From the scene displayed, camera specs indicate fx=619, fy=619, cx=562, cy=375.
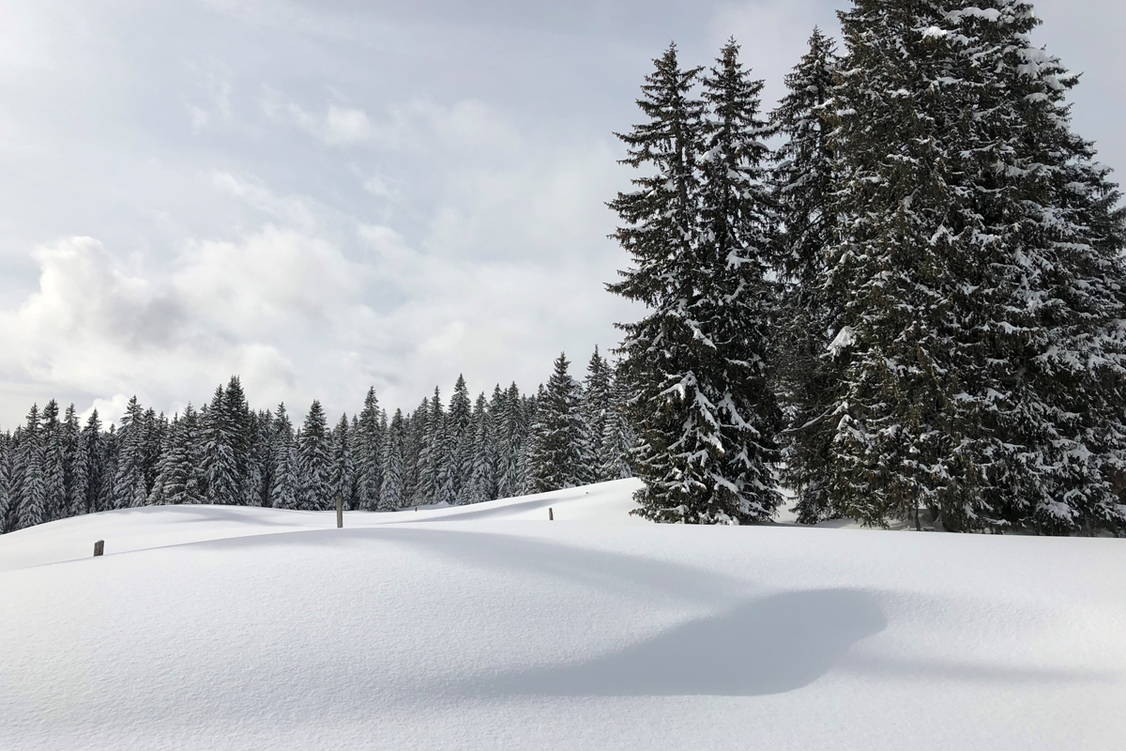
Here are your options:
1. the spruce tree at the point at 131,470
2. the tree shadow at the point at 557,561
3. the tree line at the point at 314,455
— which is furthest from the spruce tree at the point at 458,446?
the tree shadow at the point at 557,561

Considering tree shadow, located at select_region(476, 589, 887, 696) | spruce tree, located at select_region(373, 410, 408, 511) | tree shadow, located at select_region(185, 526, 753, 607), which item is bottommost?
tree shadow, located at select_region(476, 589, 887, 696)

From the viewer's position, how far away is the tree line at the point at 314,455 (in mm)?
53781

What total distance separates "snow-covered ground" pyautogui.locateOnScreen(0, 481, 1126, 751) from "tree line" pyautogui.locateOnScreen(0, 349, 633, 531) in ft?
141

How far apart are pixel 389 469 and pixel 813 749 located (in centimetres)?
8321

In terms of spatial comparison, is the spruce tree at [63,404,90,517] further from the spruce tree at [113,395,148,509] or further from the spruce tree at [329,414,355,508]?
the spruce tree at [329,414,355,508]

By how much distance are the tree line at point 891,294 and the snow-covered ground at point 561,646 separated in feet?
23.4

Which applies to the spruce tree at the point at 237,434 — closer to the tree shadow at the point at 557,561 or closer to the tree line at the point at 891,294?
the tree line at the point at 891,294

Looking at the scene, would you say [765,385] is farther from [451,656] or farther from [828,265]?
[451,656]

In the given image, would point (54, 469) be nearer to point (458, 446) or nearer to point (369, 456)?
point (369, 456)

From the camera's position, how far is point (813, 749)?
4.70 metres

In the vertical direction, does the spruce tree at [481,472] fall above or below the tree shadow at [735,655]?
above

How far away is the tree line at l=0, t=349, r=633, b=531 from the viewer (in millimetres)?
53781

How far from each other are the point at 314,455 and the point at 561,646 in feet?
234

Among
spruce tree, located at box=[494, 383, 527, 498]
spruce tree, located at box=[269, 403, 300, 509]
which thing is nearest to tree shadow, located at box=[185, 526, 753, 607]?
spruce tree, located at box=[494, 383, 527, 498]
